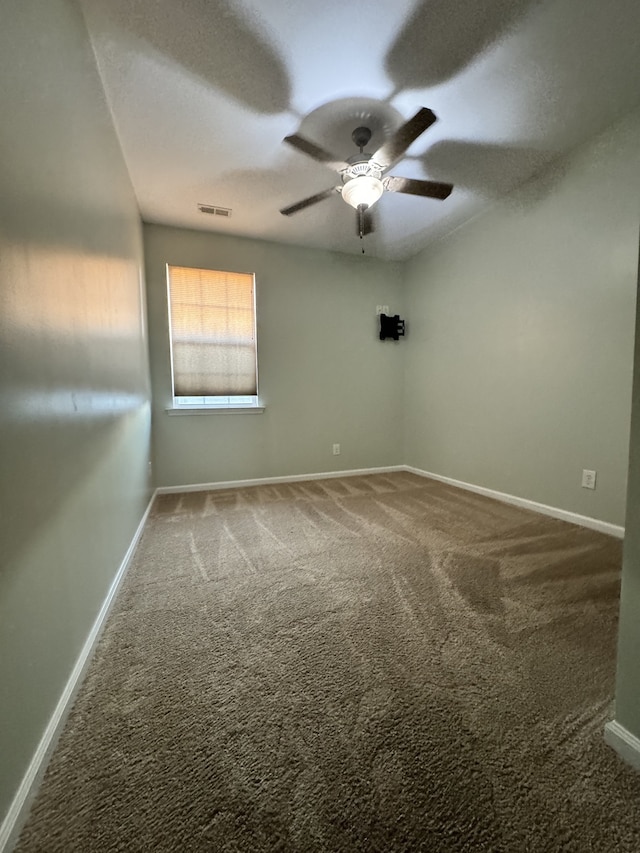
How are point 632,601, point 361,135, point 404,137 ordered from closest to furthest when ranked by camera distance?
1. point 632,601
2. point 404,137
3. point 361,135

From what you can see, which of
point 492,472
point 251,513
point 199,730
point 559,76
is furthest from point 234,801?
point 559,76

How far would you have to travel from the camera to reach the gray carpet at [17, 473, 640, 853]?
686mm

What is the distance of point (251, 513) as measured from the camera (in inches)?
104

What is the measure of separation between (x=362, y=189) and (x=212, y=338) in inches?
77.5

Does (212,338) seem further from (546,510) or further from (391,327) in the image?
(546,510)

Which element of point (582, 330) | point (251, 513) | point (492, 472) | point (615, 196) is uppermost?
point (615, 196)

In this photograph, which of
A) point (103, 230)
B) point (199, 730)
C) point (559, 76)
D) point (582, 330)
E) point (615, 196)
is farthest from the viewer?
point (582, 330)

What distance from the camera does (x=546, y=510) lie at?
249cm

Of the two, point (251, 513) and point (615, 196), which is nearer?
point (615, 196)

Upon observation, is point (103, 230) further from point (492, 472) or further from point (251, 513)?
point (492, 472)

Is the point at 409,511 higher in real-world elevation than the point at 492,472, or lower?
lower

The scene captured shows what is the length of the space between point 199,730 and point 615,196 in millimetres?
3279

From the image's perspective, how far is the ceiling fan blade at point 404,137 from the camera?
1.45m

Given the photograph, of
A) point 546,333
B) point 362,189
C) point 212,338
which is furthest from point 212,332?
point 546,333
